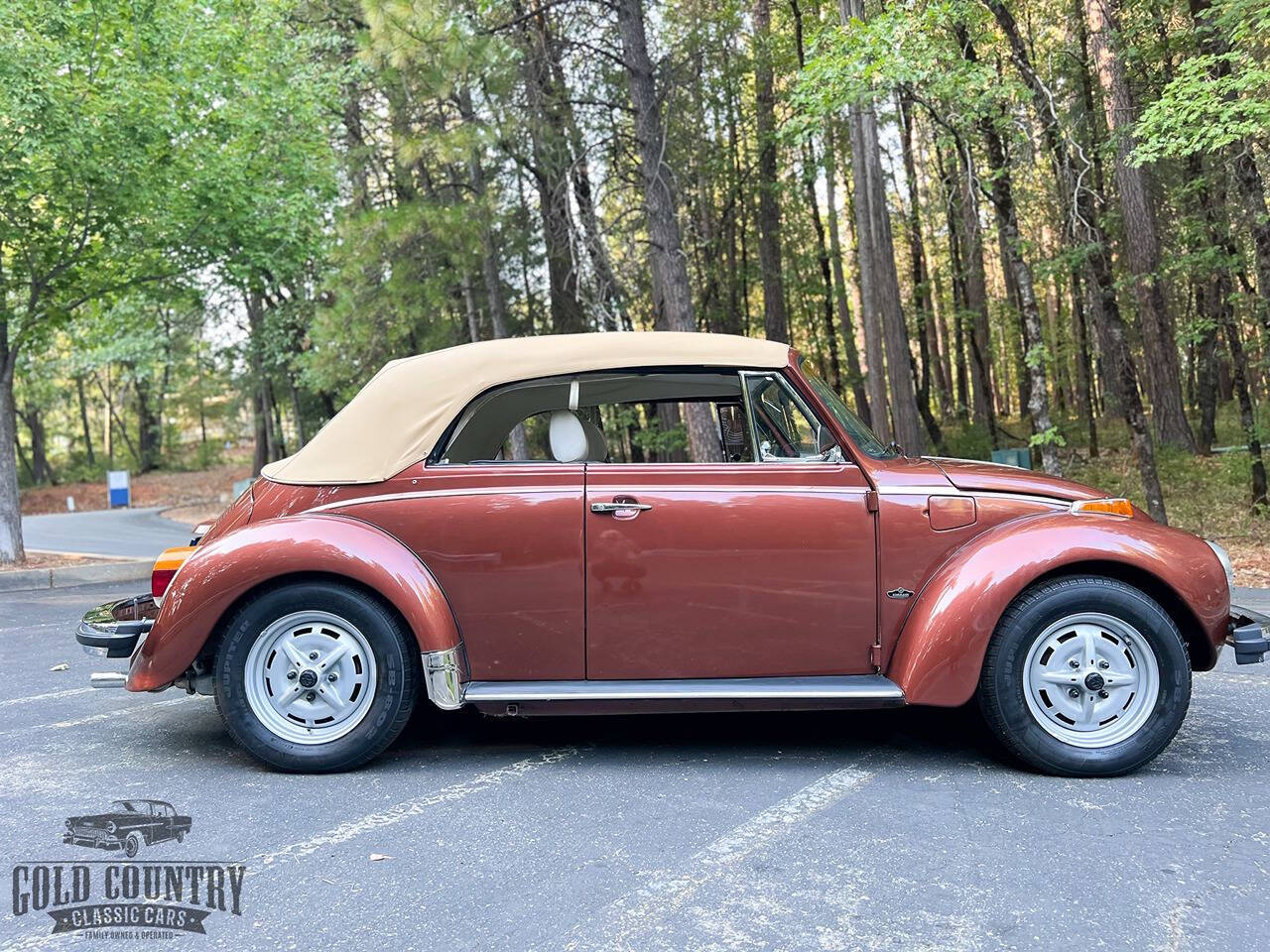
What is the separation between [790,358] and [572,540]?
1.28 m

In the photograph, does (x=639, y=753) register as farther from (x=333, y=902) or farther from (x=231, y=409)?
(x=231, y=409)

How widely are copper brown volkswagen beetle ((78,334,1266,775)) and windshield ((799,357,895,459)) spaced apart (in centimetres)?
7

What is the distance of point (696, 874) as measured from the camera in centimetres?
295

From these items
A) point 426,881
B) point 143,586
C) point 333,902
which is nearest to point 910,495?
point 426,881

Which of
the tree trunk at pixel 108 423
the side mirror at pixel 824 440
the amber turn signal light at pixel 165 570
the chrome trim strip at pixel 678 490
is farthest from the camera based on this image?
the tree trunk at pixel 108 423

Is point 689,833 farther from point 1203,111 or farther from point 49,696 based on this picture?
point 1203,111

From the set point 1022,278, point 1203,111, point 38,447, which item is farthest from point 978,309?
point 38,447

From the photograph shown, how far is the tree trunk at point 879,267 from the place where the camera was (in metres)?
13.6

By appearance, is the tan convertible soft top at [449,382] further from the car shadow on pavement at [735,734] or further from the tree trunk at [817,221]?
the tree trunk at [817,221]

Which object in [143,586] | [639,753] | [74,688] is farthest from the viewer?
[143,586]

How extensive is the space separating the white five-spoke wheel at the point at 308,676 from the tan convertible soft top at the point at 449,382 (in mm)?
669

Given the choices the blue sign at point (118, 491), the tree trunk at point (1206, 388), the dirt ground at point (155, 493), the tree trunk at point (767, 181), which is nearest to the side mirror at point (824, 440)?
the tree trunk at point (767, 181)

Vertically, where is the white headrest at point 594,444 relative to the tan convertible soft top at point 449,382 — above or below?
below

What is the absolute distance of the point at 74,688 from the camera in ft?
18.8
